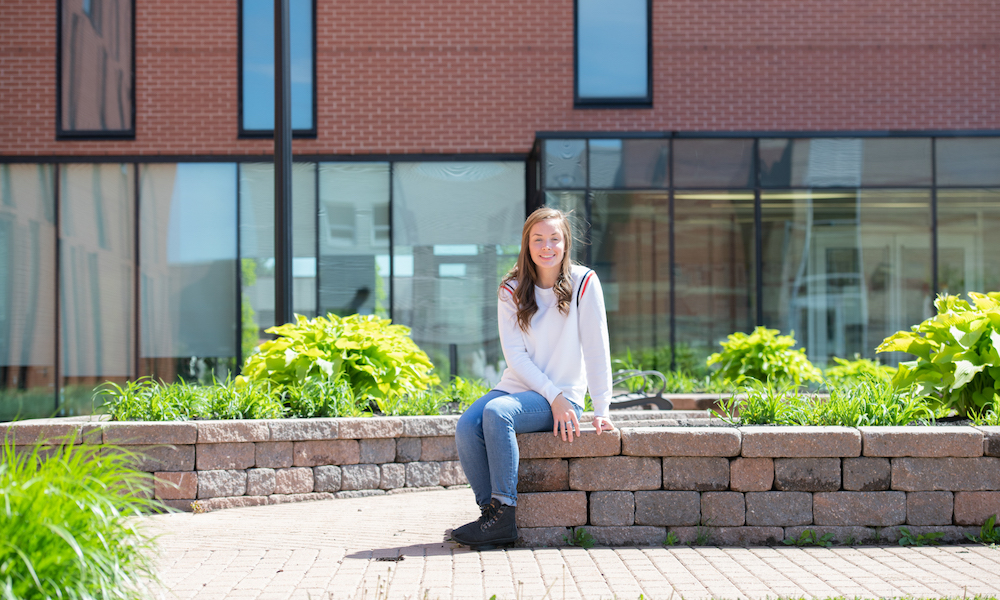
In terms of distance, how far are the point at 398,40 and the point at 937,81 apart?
7862 millimetres

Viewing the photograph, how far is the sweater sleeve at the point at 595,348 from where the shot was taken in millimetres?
4168

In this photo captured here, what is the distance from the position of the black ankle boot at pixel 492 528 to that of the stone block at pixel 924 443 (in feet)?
6.37

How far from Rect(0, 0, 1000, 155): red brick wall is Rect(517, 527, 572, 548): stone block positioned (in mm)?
8055

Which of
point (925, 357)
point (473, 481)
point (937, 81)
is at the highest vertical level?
point (937, 81)

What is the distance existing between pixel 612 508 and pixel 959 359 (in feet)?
8.24

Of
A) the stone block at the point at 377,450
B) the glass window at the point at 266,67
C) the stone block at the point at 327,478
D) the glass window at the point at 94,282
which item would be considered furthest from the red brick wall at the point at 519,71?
the stone block at the point at 327,478

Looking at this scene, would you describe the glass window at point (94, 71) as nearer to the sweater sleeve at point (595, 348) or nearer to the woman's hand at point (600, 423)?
the sweater sleeve at point (595, 348)

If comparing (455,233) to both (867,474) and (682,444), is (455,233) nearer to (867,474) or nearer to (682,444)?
(682,444)

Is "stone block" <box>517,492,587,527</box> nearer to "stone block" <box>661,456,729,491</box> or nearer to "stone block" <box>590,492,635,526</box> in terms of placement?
"stone block" <box>590,492,635,526</box>

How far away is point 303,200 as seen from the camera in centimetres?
1162

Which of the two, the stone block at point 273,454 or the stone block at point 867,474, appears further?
the stone block at point 273,454

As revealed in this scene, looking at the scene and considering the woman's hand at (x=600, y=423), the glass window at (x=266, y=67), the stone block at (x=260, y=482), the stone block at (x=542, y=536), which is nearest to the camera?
the woman's hand at (x=600, y=423)

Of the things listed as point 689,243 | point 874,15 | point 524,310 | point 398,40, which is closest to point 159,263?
point 398,40

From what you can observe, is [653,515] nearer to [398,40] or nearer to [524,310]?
[524,310]
